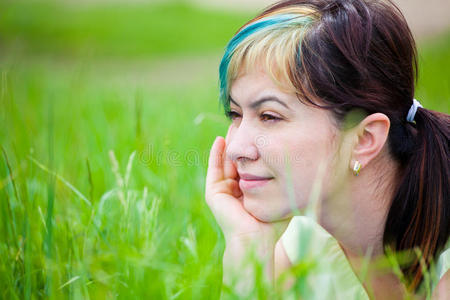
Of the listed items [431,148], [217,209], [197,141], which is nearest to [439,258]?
[431,148]

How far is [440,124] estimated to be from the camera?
5.54 ft

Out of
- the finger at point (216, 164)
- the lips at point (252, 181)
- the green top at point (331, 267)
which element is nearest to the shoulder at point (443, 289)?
the green top at point (331, 267)

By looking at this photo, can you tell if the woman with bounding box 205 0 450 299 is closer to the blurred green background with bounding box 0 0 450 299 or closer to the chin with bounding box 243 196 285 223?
the chin with bounding box 243 196 285 223

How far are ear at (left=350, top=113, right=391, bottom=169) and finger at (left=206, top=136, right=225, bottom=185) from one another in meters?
0.50

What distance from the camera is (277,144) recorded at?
4.94ft

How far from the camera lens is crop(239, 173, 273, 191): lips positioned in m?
1.54

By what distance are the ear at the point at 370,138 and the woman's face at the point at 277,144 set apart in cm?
8

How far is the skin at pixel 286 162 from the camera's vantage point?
4.94 ft

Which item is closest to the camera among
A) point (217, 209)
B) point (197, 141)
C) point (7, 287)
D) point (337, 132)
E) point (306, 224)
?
point (306, 224)

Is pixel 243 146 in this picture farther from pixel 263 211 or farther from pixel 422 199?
pixel 422 199

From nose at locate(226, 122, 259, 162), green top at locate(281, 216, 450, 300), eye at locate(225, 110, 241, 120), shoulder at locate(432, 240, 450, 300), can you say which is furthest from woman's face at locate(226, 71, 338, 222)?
shoulder at locate(432, 240, 450, 300)

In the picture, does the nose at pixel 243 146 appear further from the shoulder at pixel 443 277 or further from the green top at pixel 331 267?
the shoulder at pixel 443 277

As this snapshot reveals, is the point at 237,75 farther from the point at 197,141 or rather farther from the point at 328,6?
the point at 197,141

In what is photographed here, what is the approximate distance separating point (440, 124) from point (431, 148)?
12cm
